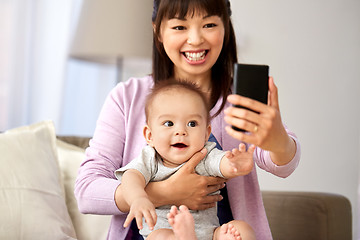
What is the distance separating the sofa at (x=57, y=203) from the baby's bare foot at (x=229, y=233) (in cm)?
62

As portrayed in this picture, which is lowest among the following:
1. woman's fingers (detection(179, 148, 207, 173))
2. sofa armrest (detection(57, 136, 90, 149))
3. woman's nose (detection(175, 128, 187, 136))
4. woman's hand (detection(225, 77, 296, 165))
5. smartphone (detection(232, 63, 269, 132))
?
sofa armrest (detection(57, 136, 90, 149))

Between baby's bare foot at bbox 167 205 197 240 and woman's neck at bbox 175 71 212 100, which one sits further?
woman's neck at bbox 175 71 212 100

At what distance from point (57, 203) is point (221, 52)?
2.34 feet

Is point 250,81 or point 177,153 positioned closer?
point 250,81

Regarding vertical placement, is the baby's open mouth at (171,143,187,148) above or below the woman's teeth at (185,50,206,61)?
below

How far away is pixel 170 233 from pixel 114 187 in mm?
253

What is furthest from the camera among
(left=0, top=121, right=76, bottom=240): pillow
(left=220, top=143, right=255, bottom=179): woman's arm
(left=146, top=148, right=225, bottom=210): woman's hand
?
(left=0, top=121, right=76, bottom=240): pillow

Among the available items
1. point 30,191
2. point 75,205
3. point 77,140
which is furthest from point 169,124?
point 77,140

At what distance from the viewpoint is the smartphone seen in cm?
101

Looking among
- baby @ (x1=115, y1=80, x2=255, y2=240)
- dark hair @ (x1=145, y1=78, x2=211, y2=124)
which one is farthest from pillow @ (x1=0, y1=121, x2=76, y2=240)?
dark hair @ (x1=145, y1=78, x2=211, y2=124)

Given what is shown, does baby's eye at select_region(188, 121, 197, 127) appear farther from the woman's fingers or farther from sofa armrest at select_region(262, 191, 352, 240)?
sofa armrest at select_region(262, 191, 352, 240)

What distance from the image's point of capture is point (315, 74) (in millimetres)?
2768

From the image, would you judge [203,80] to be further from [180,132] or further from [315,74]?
[315,74]

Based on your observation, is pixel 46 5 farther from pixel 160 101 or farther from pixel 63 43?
pixel 160 101
